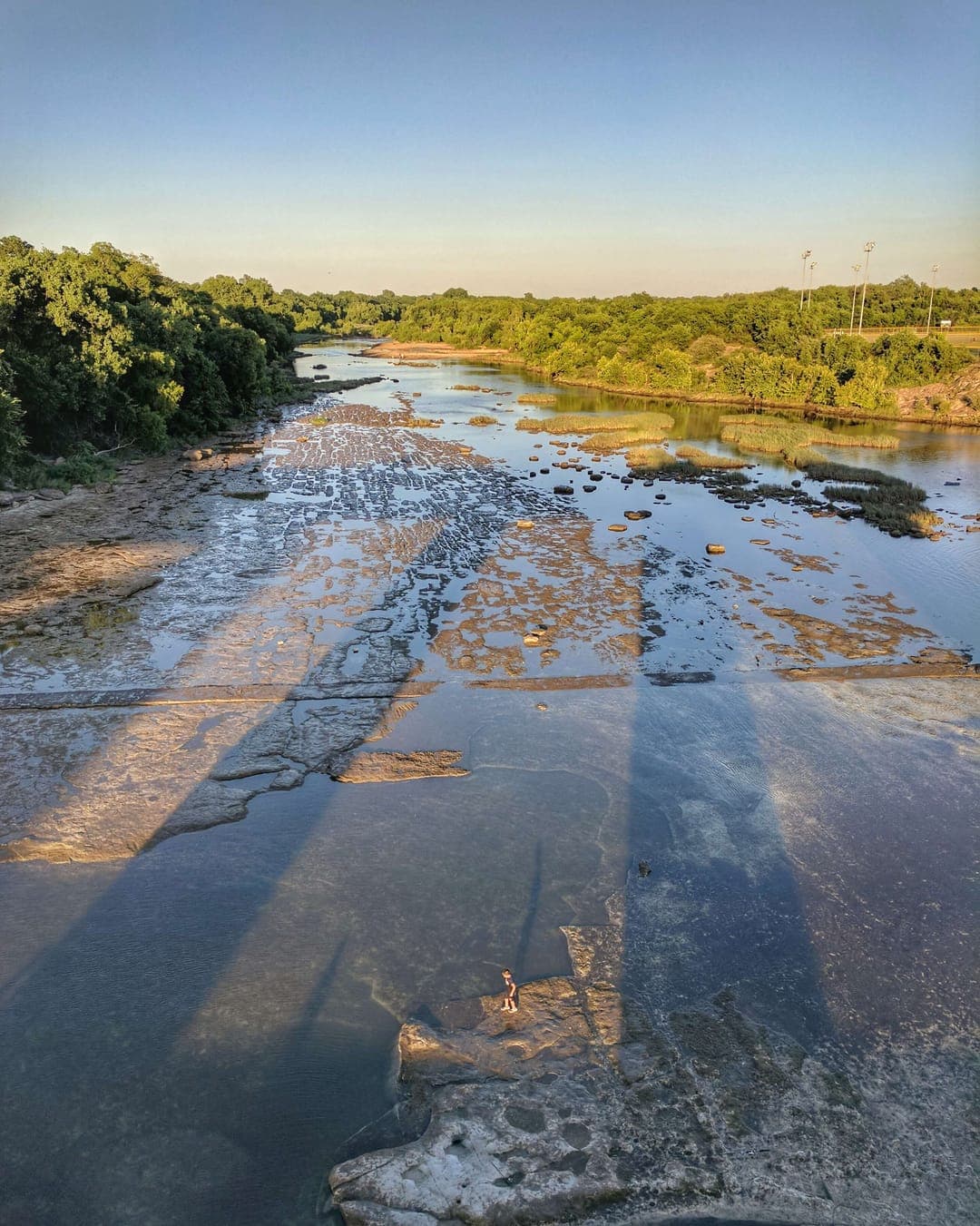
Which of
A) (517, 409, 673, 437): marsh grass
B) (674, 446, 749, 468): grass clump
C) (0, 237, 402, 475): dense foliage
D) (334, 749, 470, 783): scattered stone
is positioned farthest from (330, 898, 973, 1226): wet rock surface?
(517, 409, 673, 437): marsh grass

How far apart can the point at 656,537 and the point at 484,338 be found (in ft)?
369

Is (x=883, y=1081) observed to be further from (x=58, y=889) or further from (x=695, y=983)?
(x=58, y=889)

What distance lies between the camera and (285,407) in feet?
171

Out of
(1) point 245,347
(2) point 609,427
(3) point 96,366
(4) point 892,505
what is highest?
(1) point 245,347

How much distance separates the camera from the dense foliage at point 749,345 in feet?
187

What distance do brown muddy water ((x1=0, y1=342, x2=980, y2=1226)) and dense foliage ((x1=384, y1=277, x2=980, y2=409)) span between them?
140 ft

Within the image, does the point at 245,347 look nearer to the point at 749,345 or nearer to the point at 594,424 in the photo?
the point at 594,424

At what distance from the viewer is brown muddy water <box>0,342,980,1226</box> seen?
6.70 m

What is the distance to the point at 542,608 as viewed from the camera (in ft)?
58.4

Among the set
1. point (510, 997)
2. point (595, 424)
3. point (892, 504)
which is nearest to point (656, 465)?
point (892, 504)

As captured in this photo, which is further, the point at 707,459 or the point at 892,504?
the point at 707,459

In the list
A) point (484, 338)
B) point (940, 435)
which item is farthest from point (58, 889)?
point (484, 338)

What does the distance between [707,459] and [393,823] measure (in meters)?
31.9

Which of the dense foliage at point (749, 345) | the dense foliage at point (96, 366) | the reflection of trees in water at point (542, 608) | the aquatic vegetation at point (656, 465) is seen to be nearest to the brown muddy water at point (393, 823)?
the reflection of trees in water at point (542, 608)
